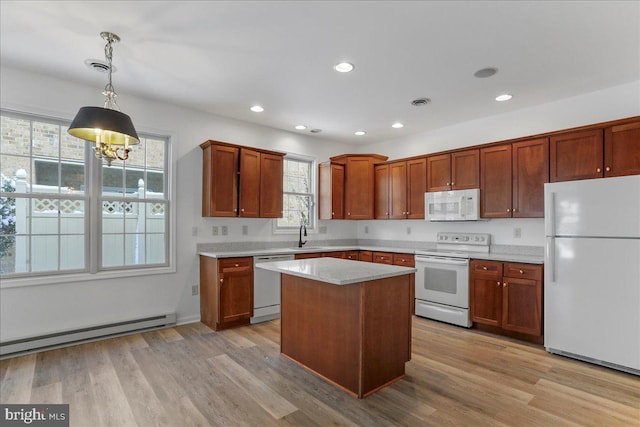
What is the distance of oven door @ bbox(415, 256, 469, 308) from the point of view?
4.14m

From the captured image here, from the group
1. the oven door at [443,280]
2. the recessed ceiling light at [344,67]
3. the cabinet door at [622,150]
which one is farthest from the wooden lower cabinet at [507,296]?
the recessed ceiling light at [344,67]

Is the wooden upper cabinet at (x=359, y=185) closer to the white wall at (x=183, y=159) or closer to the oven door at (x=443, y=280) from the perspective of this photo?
the white wall at (x=183, y=159)

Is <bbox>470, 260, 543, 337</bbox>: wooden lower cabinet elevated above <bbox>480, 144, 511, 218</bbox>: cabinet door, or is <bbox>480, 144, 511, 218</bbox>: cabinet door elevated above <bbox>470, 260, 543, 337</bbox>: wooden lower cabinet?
<bbox>480, 144, 511, 218</bbox>: cabinet door

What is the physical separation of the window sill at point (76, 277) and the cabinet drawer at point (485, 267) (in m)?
3.71

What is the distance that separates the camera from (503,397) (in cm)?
248

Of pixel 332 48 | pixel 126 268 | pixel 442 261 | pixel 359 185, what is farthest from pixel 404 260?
pixel 126 268

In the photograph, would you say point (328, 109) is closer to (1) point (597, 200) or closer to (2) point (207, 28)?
(2) point (207, 28)

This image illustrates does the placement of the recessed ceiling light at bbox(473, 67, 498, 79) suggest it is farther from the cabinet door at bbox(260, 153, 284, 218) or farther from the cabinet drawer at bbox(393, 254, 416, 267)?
the cabinet door at bbox(260, 153, 284, 218)

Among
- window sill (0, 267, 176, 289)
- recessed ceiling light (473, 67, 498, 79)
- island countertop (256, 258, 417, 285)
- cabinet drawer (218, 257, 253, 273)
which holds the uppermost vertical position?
recessed ceiling light (473, 67, 498, 79)

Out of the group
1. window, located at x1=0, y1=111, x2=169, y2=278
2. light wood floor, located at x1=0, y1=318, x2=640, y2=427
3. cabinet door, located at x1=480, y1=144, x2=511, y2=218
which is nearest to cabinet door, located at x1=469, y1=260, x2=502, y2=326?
light wood floor, located at x1=0, y1=318, x2=640, y2=427

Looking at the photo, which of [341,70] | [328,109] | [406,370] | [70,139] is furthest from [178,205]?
[406,370]

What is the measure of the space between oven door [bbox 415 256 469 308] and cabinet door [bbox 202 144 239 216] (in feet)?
8.73

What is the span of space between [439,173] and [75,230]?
456 cm

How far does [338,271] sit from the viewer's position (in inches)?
104
